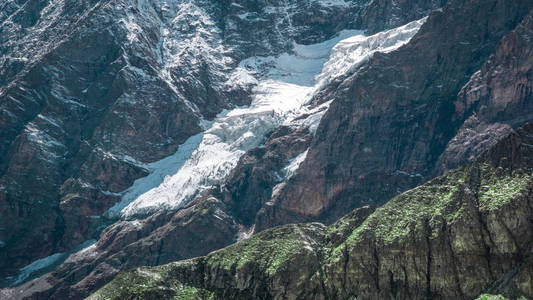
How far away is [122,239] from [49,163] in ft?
126

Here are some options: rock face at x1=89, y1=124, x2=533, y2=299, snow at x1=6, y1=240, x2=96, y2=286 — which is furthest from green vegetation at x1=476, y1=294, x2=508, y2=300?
snow at x1=6, y1=240, x2=96, y2=286

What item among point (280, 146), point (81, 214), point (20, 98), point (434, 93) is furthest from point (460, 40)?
point (20, 98)

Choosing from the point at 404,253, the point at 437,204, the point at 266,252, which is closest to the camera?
the point at 404,253

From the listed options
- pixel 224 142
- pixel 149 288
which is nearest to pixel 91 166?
pixel 224 142

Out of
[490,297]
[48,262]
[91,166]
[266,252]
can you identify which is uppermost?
[91,166]

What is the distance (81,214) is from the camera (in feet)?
551

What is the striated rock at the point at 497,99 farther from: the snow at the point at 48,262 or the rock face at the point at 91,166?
the snow at the point at 48,262

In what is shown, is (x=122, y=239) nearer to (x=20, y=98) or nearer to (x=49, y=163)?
(x=49, y=163)

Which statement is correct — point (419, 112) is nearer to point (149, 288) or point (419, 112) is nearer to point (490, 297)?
point (149, 288)

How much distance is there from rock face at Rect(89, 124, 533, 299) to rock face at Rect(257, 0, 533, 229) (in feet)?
187

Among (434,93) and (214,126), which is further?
(214,126)

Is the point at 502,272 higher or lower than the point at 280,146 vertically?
lower

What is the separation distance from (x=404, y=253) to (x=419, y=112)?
80.5 meters

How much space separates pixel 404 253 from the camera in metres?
64.1
